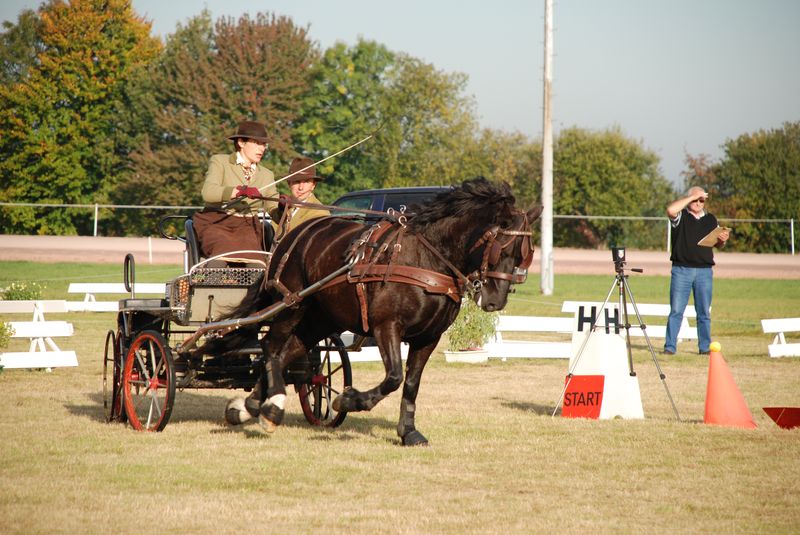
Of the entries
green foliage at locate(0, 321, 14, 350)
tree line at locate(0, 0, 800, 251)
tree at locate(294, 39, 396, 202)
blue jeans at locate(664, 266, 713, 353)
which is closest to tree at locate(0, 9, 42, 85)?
tree line at locate(0, 0, 800, 251)

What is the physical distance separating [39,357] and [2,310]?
1.23m

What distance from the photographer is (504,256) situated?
7.20 metres

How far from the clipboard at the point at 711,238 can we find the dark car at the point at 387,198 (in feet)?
12.5

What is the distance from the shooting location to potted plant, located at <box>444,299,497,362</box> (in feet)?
45.2

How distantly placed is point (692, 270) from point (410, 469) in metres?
8.71

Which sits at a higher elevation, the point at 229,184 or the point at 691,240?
the point at 229,184

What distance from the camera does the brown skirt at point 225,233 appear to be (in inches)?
336

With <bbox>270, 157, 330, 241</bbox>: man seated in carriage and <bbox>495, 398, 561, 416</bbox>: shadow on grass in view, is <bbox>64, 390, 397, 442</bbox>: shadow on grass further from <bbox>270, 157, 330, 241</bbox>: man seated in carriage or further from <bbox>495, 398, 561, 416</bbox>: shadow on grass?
<bbox>270, 157, 330, 241</bbox>: man seated in carriage

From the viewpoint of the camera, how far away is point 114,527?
5418 mm

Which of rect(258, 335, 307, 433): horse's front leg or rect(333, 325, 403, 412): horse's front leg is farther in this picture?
rect(258, 335, 307, 433): horse's front leg

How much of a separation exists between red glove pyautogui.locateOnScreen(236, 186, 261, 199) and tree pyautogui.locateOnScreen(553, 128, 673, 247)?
42.3m

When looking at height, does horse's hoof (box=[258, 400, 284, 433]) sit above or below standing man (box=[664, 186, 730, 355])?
below

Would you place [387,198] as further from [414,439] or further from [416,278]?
[416,278]

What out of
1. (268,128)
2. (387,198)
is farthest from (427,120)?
(387,198)
